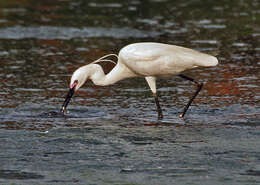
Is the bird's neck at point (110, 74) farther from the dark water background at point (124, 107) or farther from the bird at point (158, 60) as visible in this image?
the dark water background at point (124, 107)

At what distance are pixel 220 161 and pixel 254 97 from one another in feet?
11.1

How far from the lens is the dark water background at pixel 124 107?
690 centimetres

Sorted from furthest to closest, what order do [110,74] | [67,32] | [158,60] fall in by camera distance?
1. [67,32]
2. [110,74]
3. [158,60]

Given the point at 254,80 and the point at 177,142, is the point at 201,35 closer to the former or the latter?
the point at 254,80

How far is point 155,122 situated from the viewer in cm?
912

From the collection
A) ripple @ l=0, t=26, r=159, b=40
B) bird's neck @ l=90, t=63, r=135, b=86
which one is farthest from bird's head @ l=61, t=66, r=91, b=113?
ripple @ l=0, t=26, r=159, b=40

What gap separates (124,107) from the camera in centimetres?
991

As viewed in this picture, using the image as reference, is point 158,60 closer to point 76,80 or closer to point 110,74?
point 110,74

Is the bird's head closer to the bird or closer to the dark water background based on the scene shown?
the bird

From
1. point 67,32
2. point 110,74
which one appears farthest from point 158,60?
point 67,32

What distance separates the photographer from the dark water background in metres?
6.90

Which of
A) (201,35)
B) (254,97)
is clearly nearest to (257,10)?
(201,35)

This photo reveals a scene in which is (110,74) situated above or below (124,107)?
above

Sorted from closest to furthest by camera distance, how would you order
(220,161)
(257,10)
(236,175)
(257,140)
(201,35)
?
(236,175)
(220,161)
(257,140)
(201,35)
(257,10)
